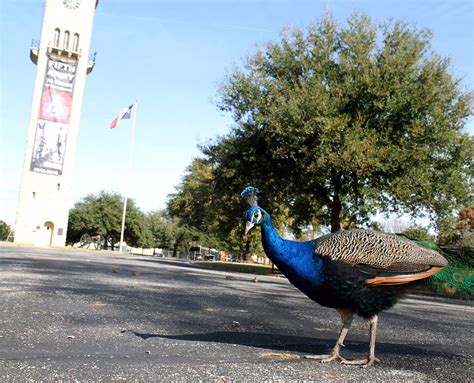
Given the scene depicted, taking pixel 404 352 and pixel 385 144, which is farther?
pixel 385 144

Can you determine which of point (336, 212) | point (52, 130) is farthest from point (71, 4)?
point (336, 212)

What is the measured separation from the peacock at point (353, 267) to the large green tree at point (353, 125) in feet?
53.0

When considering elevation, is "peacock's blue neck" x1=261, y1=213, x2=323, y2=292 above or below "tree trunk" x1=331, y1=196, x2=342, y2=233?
below

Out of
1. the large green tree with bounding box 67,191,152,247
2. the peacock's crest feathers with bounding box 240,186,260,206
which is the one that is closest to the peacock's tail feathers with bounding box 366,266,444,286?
the peacock's crest feathers with bounding box 240,186,260,206

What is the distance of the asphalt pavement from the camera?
3.67m

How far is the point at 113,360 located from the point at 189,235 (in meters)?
70.8

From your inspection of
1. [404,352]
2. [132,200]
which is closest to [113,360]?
[404,352]

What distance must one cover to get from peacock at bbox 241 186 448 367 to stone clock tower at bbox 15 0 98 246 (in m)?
54.0

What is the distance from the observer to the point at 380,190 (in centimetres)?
2258

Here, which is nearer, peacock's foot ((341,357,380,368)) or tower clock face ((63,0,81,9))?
peacock's foot ((341,357,380,368))

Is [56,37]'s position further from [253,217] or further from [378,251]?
[378,251]

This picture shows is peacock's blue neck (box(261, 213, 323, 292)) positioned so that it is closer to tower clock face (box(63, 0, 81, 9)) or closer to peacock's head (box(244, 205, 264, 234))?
peacock's head (box(244, 205, 264, 234))

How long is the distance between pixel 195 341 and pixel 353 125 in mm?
17931

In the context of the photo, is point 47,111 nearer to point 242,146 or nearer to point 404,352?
point 242,146
